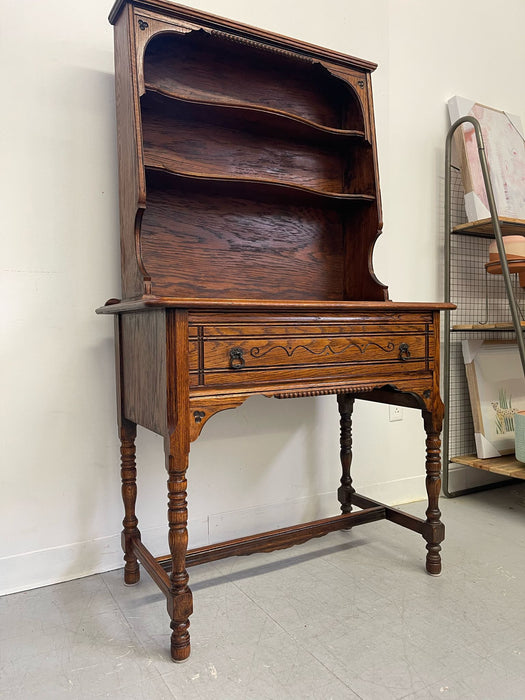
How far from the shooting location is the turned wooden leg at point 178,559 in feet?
4.30

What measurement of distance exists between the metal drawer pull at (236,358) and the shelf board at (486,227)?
59.5 inches

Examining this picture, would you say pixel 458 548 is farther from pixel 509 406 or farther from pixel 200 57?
pixel 200 57

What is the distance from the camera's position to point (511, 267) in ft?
7.64

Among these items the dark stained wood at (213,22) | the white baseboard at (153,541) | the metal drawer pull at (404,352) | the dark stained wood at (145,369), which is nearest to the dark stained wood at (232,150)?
the dark stained wood at (213,22)

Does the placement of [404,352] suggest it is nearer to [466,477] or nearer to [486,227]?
[486,227]

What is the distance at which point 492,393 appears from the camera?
8.55 ft

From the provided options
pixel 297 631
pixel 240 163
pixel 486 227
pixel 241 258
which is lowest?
pixel 297 631

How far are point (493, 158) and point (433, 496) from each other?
1.77 meters

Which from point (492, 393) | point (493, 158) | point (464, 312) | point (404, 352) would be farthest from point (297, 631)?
point (493, 158)

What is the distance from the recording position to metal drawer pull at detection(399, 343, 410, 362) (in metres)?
1.67

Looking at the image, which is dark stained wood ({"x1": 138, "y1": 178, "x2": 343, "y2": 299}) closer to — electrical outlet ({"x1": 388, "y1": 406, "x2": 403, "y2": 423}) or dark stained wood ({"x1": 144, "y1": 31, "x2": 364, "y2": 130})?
dark stained wood ({"x1": 144, "y1": 31, "x2": 364, "y2": 130})

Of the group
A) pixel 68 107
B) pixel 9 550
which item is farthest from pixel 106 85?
pixel 9 550

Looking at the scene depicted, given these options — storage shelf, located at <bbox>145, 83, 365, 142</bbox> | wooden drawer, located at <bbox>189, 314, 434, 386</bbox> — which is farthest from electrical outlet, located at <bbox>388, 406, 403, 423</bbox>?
storage shelf, located at <bbox>145, 83, 365, 142</bbox>

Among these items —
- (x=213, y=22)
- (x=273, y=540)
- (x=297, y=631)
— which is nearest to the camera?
(x=297, y=631)
